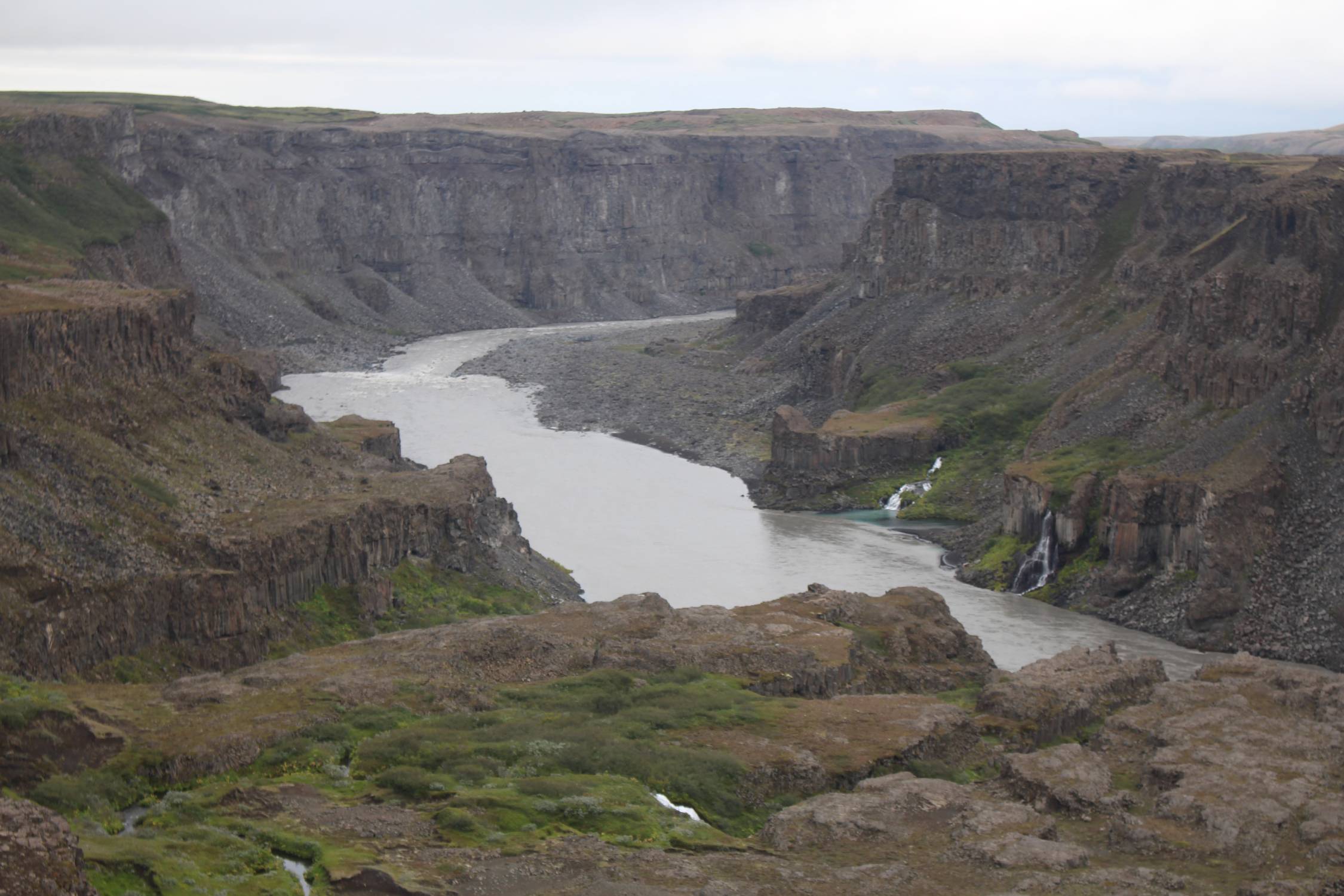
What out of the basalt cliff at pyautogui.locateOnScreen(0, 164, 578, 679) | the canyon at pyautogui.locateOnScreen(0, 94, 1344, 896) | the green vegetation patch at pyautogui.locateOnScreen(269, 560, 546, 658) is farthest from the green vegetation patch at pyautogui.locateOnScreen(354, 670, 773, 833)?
the green vegetation patch at pyautogui.locateOnScreen(269, 560, 546, 658)

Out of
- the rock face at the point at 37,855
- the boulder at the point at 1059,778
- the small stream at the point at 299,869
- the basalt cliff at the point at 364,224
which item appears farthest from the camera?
the basalt cliff at the point at 364,224

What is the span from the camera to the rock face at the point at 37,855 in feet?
75.8

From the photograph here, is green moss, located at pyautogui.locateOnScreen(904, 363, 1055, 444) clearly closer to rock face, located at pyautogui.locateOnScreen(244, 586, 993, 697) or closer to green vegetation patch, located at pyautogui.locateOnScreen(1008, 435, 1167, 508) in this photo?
green vegetation patch, located at pyautogui.locateOnScreen(1008, 435, 1167, 508)

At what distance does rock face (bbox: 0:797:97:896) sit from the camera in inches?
909

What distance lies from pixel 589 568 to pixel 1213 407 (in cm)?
2983

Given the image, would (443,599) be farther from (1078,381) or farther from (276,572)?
(1078,381)

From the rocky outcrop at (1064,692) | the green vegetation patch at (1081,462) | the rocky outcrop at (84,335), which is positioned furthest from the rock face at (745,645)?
the green vegetation patch at (1081,462)

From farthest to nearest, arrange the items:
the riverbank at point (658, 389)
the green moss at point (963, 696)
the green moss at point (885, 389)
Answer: the riverbank at point (658, 389), the green moss at point (885, 389), the green moss at point (963, 696)

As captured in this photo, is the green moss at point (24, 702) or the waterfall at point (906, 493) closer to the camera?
the green moss at point (24, 702)

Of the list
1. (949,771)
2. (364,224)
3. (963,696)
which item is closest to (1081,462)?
(963,696)

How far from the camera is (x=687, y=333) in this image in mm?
163250

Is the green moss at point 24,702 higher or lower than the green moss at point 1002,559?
higher

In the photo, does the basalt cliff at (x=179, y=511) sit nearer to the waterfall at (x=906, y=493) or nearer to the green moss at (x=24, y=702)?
the green moss at (x=24, y=702)

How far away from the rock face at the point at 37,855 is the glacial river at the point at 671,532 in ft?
134
